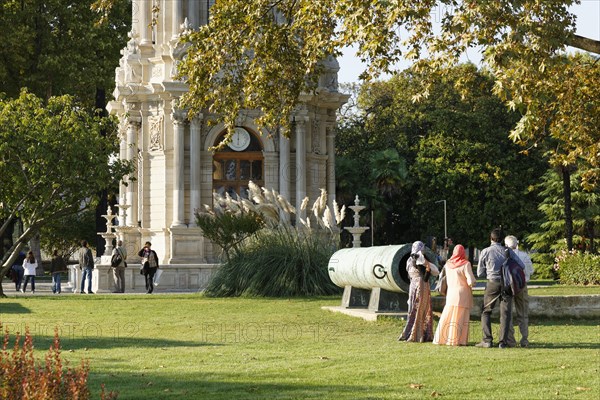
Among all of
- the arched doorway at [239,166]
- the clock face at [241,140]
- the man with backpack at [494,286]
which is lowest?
the man with backpack at [494,286]

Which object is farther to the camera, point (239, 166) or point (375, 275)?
point (239, 166)

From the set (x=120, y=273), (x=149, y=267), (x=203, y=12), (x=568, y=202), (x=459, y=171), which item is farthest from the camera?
(x=459, y=171)

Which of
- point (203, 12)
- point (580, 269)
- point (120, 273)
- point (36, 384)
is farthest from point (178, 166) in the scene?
point (36, 384)

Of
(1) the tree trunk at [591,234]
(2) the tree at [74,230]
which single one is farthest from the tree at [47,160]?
(2) the tree at [74,230]

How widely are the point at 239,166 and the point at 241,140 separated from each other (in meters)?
1.04

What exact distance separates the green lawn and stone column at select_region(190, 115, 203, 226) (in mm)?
19958

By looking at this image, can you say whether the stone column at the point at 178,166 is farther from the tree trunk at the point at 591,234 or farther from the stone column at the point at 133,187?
the tree trunk at the point at 591,234

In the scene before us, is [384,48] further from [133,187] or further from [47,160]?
[133,187]

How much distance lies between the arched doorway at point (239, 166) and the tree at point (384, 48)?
19.5m

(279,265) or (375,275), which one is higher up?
(279,265)

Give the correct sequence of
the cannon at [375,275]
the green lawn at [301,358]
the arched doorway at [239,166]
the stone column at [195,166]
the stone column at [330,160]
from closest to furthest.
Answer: the green lawn at [301,358]
the cannon at [375,275]
the stone column at [195,166]
the arched doorway at [239,166]
the stone column at [330,160]

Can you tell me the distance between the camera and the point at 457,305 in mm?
16250

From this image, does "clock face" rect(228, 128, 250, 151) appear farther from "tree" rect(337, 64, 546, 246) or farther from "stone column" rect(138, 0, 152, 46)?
"tree" rect(337, 64, 546, 246)

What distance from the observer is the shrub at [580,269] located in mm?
36969
